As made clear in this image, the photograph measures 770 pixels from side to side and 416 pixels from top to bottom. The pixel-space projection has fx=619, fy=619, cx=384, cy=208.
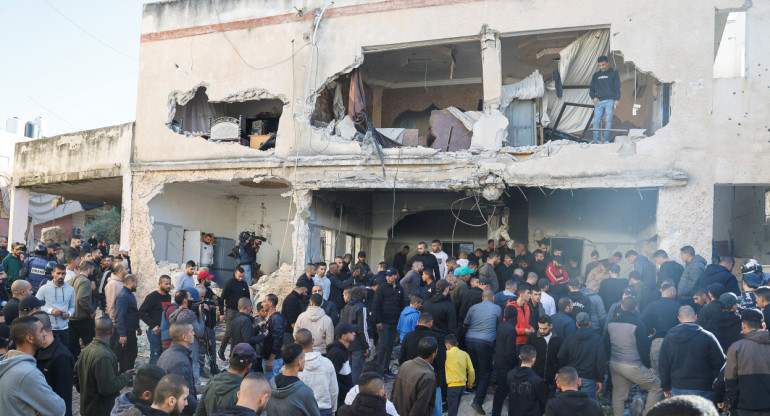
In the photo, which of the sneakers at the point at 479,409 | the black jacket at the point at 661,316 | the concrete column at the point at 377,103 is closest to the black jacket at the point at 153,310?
the sneakers at the point at 479,409

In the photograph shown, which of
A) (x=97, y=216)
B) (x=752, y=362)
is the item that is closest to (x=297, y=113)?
(x=752, y=362)

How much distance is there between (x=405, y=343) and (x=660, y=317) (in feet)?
12.3

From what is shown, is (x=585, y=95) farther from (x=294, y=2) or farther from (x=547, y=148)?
(x=294, y=2)

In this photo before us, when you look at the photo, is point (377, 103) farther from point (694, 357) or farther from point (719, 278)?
point (694, 357)

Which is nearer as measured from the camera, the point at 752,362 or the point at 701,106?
the point at 752,362

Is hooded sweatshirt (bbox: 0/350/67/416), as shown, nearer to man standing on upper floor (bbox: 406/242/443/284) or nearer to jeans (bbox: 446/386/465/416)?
jeans (bbox: 446/386/465/416)

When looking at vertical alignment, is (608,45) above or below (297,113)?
above

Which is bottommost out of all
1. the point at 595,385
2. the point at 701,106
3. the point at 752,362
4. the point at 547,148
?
the point at 595,385

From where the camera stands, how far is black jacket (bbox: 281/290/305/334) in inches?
398

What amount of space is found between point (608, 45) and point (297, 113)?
23.5ft

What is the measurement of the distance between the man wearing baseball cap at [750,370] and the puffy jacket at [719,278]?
7.65 ft

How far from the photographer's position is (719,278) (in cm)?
910

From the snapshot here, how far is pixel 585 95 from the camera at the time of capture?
14641 millimetres

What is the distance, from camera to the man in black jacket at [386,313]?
34.1 ft
